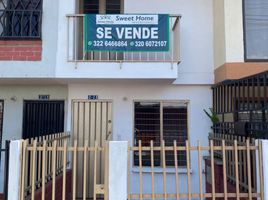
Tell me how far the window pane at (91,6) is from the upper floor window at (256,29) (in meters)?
4.43

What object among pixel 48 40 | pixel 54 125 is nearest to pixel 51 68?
pixel 48 40

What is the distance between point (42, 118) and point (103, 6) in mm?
3929

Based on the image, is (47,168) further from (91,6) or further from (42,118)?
(91,6)

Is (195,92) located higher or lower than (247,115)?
higher

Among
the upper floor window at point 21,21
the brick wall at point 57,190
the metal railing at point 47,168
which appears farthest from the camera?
the upper floor window at point 21,21

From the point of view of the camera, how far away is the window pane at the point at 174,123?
31.4 feet

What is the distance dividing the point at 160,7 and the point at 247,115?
4500mm

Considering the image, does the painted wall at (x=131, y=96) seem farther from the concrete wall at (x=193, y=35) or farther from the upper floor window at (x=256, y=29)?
the upper floor window at (x=256, y=29)

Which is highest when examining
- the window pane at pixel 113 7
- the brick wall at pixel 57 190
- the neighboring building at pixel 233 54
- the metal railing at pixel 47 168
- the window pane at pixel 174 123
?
the window pane at pixel 113 7

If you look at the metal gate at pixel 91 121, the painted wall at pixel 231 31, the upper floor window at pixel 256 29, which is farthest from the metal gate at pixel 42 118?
the upper floor window at pixel 256 29

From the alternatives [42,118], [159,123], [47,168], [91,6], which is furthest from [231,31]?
[42,118]

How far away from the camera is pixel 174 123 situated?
961 cm

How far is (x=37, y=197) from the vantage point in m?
5.84

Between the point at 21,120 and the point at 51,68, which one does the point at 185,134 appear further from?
the point at 21,120
